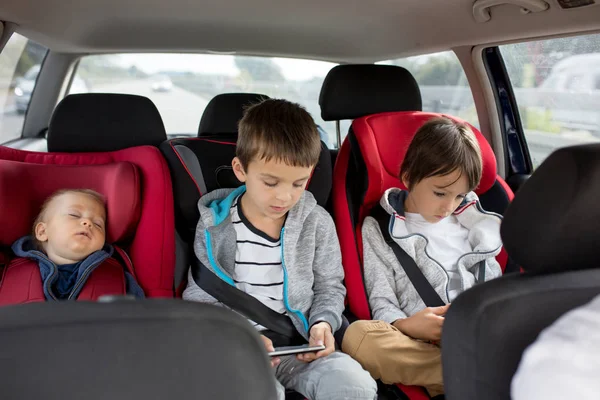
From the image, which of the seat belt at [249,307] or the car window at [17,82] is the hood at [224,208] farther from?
the car window at [17,82]

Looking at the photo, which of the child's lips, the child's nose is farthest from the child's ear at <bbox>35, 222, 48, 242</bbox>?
the child's nose

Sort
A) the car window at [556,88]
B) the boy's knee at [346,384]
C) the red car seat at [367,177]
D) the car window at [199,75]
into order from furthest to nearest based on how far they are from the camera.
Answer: the car window at [199,75] < the car window at [556,88] < the red car seat at [367,177] < the boy's knee at [346,384]

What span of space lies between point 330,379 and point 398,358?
9.8 inches

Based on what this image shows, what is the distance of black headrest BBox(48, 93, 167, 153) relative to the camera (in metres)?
2.21

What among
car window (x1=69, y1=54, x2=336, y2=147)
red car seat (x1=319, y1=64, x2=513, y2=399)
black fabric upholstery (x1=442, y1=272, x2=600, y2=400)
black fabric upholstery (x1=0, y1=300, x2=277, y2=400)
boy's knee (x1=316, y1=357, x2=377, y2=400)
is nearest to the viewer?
black fabric upholstery (x1=0, y1=300, x2=277, y2=400)

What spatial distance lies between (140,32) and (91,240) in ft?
5.87

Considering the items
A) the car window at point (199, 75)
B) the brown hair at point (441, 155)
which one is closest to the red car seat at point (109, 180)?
the brown hair at point (441, 155)

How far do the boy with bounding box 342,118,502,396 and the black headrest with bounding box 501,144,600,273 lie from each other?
784mm

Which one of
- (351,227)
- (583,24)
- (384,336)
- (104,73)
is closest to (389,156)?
(351,227)

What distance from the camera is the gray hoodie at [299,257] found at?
6.10 feet

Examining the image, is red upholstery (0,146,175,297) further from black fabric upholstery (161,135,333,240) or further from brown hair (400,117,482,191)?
brown hair (400,117,482,191)

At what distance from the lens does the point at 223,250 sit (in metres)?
1.89

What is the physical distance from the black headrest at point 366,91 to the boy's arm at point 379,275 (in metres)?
0.74

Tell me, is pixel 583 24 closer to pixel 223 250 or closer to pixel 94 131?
pixel 223 250
